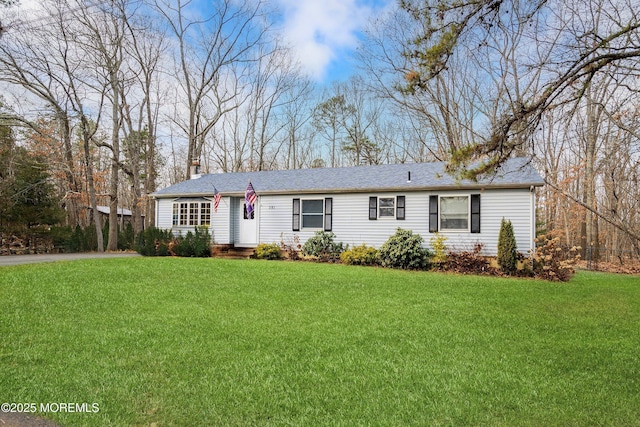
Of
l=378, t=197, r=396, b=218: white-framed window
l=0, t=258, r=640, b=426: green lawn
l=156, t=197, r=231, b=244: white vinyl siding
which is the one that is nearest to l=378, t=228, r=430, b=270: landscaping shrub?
l=378, t=197, r=396, b=218: white-framed window

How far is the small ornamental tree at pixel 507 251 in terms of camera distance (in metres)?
12.0

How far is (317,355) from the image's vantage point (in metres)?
4.42

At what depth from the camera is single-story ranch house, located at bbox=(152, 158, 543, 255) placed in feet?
42.3

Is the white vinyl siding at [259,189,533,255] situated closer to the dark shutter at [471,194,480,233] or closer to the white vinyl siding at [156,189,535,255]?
the white vinyl siding at [156,189,535,255]

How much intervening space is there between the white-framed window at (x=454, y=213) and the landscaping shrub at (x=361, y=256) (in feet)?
8.36

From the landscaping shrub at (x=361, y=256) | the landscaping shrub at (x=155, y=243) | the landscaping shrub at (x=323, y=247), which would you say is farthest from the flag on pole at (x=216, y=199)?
the landscaping shrub at (x=361, y=256)

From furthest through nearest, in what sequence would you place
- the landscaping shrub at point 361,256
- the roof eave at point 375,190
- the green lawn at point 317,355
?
the landscaping shrub at point 361,256 → the roof eave at point 375,190 → the green lawn at point 317,355

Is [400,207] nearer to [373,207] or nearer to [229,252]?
[373,207]

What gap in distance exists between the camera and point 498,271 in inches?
480

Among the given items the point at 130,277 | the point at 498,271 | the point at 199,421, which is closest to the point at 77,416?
the point at 199,421

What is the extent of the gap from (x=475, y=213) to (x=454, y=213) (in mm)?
704

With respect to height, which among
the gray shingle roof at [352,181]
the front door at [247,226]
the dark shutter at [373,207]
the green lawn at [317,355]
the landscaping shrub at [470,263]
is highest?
the gray shingle roof at [352,181]

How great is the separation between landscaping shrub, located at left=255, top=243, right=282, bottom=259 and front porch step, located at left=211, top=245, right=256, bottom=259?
0.84 meters

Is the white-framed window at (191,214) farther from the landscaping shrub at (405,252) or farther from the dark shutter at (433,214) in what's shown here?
the dark shutter at (433,214)
